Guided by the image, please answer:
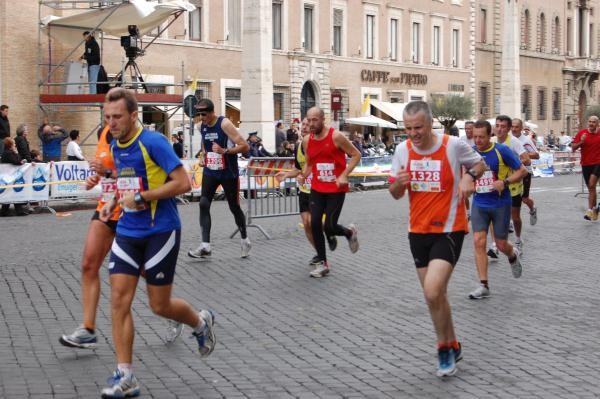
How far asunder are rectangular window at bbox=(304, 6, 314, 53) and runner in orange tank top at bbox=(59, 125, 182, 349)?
3870 centimetres

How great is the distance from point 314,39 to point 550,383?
40.6 m

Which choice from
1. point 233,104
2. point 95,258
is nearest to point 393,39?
point 233,104

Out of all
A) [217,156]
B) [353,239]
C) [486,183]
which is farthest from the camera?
[217,156]

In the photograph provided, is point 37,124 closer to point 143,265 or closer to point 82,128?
point 82,128

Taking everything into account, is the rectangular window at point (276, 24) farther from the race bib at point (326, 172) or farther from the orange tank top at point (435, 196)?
the orange tank top at point (435, 196)

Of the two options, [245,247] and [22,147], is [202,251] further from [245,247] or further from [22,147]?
[22,147]

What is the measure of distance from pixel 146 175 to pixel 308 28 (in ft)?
132

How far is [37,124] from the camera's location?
31547 millimetres

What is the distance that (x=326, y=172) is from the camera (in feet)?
42.6

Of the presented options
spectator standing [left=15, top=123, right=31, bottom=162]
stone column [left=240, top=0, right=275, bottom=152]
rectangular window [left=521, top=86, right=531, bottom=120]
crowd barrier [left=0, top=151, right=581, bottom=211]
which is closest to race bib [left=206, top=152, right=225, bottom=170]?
crowd barrier [left=0, top=151, right=581, bottom=211]

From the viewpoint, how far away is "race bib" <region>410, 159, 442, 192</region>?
802cm

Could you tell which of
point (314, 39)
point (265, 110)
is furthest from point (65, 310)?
point (314, 39)

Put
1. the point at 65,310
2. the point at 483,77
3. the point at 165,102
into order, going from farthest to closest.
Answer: the point at 483,77 < the point at 165,102 < the point at 65,310

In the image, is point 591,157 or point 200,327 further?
point 591,157
